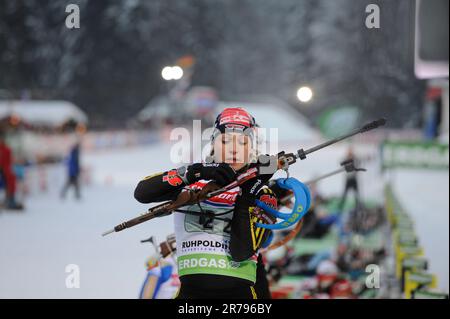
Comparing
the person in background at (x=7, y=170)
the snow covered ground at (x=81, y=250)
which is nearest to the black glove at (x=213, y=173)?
the snow covered ground at (x=81, y=250)

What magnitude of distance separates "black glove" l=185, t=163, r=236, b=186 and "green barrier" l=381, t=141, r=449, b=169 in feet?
18.8

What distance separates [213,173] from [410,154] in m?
6.33

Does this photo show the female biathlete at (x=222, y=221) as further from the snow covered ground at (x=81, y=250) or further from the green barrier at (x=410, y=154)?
the green barrier at (x=410, y=154)

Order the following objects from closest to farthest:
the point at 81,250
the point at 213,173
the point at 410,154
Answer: the point at 213,173 → the point at 81,250 → the point at 410,154

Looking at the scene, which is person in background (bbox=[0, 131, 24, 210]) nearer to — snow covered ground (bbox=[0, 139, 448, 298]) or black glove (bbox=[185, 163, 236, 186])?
snow covered ground (bbox=[0, 139, 448, 298])

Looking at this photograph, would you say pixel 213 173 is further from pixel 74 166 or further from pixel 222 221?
pixel 74 166

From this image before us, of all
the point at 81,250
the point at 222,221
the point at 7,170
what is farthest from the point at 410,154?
the point at 222,221

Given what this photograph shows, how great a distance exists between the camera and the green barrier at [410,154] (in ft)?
24.0

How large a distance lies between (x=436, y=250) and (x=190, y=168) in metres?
4.45

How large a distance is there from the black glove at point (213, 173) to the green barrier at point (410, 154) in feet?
18.8

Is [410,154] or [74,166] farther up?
[74,166]

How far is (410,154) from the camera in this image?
7.74m

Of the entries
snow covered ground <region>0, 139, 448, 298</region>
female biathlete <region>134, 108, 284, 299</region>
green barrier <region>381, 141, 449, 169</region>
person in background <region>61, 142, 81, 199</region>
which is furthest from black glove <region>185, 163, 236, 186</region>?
person in background <region>61, 142, 81, 199</region>

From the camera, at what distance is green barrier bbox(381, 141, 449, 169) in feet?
24.0
